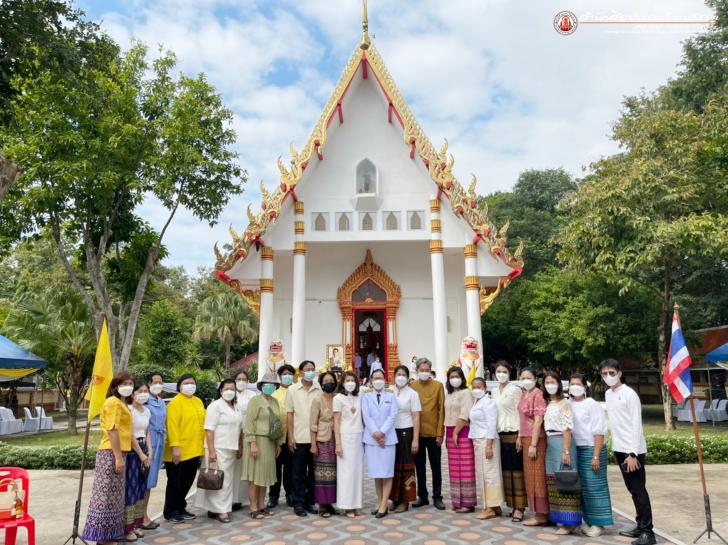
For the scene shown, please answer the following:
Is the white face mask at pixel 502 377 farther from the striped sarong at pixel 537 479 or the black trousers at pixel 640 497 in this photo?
the black trousers at pixel 640 497

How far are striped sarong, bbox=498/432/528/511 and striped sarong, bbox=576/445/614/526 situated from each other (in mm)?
581

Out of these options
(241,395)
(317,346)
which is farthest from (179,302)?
(241,395)

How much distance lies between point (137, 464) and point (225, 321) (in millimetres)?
25396

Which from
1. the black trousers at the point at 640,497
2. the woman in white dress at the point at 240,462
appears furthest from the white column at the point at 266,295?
the black trousers at the point at 640,497

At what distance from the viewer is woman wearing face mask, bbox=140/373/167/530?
567 centimetres

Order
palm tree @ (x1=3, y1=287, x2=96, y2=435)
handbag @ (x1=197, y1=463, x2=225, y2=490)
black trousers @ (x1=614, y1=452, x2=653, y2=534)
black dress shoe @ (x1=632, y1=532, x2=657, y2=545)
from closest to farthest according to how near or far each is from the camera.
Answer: black dress shoe @ (x1=632, y1=532, x2=657, y2=545), black trousers @ (x1=614, y1=452, x2=653, y2=534), handbag @ (x1=197, y1=463, x2=225, y2=490), palm tree @ (x1=3, y1=287, x2=96, y2=435)

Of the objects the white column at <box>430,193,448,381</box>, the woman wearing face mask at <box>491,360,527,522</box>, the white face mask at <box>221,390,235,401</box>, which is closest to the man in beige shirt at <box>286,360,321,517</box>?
the white face mask at <box>221,390,235,401</box>

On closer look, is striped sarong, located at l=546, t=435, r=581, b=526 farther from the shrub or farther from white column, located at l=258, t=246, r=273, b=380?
white column, located at l=258, t=246, r=273, b=380

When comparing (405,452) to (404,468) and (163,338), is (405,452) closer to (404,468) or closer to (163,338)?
(404,468)

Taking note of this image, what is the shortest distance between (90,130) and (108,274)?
4193mm

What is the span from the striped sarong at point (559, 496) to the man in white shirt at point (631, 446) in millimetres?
437

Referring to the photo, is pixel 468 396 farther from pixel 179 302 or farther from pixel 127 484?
pixel 179 302

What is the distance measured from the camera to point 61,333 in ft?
50.1

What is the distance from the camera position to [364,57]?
1438cm
